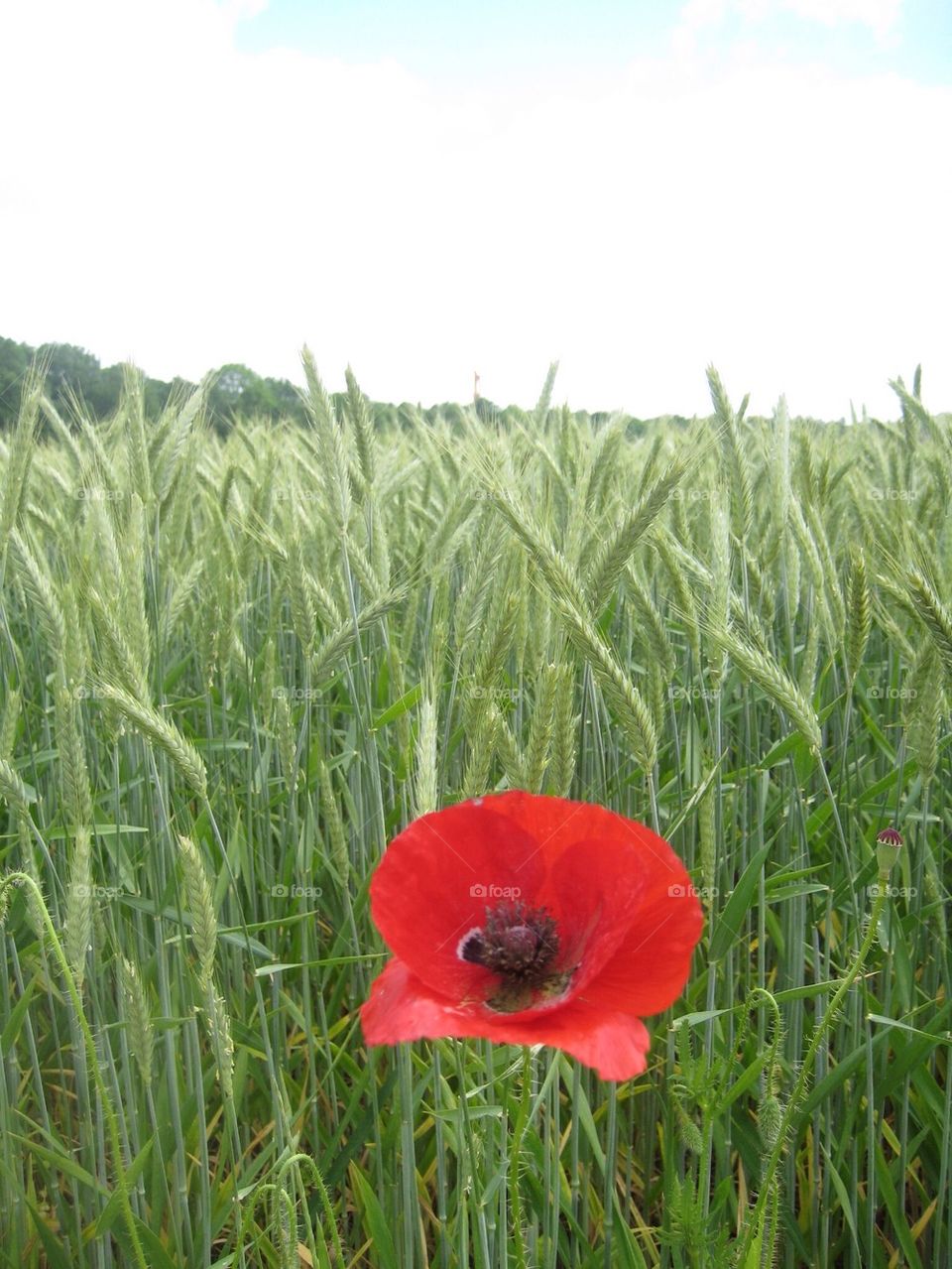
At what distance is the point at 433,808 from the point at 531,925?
0.14 meters

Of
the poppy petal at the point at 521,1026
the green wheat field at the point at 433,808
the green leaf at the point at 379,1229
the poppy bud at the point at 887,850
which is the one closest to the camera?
the poppy petal at the point at 521,1026

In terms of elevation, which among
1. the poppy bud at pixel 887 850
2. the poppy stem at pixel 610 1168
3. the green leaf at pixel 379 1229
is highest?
the poppy bud at pixel 887 850

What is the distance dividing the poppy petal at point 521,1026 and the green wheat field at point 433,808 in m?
0.06

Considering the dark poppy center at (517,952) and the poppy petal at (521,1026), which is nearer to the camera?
the poppy petal at (521,1026)

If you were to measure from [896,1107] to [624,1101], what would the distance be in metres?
0.36

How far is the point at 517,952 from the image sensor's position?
651 mm

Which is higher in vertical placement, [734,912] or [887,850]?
[887,850]

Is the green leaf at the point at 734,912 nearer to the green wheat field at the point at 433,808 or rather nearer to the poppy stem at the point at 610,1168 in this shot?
the green wheat field at the point at 433,808

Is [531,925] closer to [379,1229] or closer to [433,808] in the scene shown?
[433,808]

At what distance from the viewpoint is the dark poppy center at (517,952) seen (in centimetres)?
65

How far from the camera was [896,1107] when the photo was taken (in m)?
1.33

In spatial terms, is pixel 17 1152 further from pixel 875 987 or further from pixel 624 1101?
pixel 875 987

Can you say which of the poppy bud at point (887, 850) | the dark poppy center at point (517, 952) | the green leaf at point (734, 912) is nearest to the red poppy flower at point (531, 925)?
the dark poppy center at point (517, 952)

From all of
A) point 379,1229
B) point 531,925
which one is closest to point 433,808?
point 531,925
